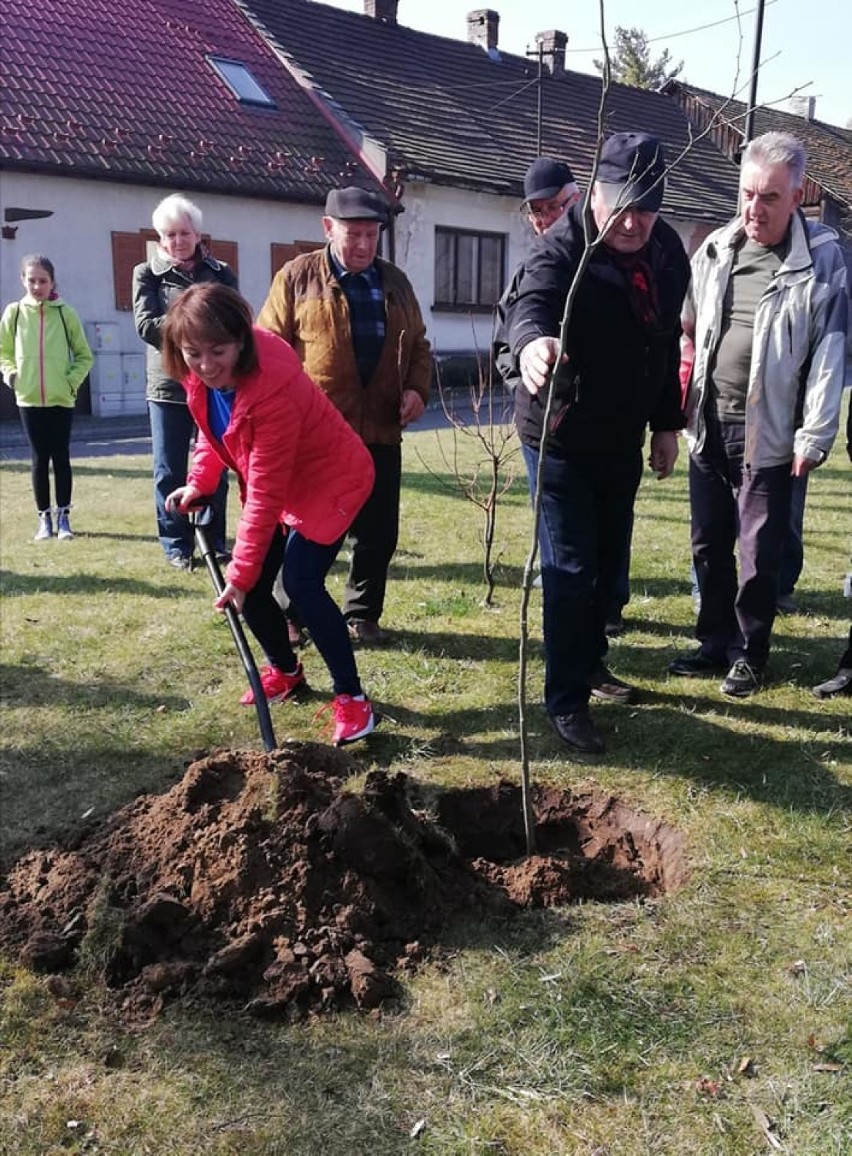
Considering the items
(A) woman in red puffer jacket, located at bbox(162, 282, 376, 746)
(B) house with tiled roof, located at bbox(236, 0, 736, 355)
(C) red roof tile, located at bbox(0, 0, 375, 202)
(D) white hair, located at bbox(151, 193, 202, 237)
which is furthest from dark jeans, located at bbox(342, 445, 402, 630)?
(B) house with tiled roof, located at bbox(236, 0, 736, 355)

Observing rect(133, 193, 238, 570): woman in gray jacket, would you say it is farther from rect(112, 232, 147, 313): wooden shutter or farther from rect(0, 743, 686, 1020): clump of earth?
rect(112, 232, 147, 313): wooden shutter

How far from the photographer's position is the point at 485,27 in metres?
26.7

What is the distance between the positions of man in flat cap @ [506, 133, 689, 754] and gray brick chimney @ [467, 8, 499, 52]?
25663 millimetres

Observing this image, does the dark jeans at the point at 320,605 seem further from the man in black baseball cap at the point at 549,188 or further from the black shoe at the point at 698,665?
the man in black baseball cap at the point at 549,188

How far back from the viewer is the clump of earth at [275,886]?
2660 millimetres

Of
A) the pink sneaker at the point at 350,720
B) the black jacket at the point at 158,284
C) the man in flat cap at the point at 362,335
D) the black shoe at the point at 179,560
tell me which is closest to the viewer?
the pink sneaker at the point at 350,720

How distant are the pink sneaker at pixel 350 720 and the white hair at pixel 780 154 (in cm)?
254

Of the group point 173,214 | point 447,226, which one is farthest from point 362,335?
point 447,226

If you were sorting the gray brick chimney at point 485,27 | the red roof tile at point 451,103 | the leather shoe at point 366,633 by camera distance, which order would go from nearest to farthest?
1. the leather shoe at point 366,633
2. the red roof tile at point 451,103
3. the gray brick chimney at point 485,27

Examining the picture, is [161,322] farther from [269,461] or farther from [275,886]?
[275,886]

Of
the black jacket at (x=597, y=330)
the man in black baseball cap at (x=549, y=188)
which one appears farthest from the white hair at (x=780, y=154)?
the man in black baseball cap at (x=549, y=188)

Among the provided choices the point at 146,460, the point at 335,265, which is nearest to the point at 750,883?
the point at 335,265

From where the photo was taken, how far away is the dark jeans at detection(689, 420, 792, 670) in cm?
435

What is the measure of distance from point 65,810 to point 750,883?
225 cm
